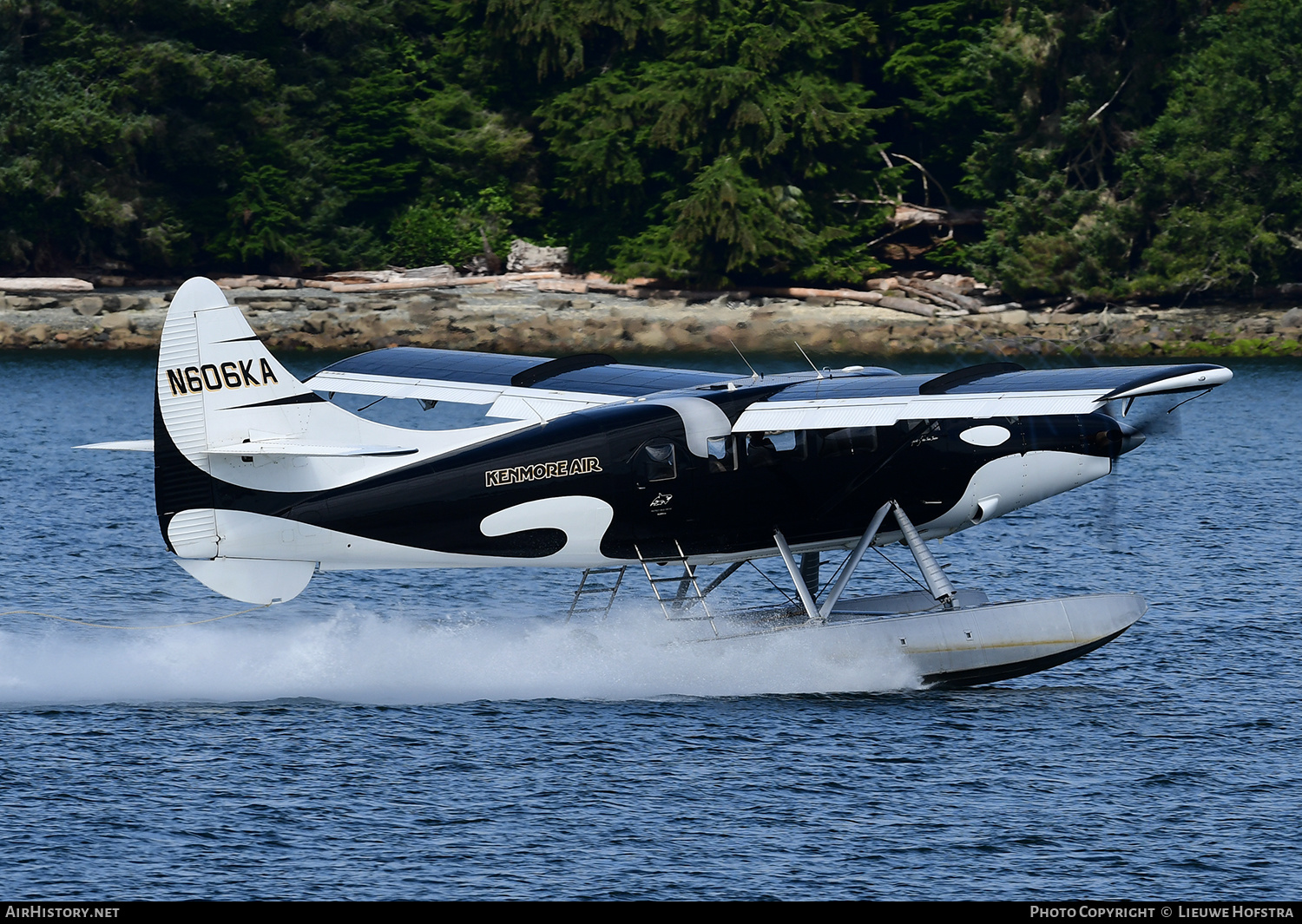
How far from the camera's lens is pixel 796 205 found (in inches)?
3076

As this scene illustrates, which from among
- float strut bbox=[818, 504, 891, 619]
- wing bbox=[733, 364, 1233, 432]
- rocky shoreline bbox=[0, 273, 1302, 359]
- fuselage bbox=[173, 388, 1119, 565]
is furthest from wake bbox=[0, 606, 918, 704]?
rocky shoreline bbox=[0, 273, 1302, 359]

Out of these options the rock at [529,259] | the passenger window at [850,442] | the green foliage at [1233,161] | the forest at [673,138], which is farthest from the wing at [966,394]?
the rock at [529,259]

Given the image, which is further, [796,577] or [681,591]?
[681,591]

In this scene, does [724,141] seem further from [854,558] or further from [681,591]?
[854,558]

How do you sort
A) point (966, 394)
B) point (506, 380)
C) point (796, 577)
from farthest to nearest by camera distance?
point (506, 380) → point (796, 577) → point (966, 394)

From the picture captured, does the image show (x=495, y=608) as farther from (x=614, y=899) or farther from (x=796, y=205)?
(x=796, y=205)

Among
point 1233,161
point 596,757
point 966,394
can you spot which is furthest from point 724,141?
point 596,757

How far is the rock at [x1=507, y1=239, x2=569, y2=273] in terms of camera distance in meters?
84.0

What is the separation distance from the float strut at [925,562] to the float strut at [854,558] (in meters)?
0.19

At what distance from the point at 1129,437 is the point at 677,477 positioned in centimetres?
554

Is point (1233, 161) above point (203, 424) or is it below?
below

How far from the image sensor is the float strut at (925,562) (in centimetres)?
2036

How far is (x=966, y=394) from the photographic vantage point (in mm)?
18750
